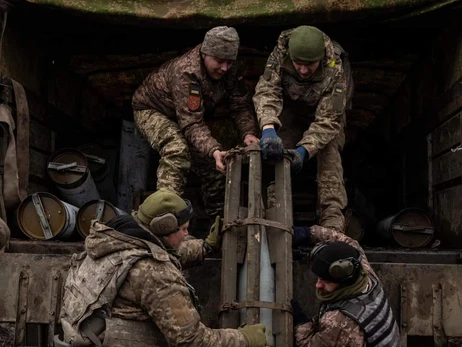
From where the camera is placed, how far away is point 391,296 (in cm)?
488

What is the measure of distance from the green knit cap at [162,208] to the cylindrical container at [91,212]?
2054mm

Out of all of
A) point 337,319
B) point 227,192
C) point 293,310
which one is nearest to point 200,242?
point 227,192

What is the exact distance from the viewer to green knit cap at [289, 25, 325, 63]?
214 inches

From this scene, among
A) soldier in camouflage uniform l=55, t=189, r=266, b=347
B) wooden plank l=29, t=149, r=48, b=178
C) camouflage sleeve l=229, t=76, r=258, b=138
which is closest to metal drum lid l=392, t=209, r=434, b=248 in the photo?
camouflage sleeve l=229, t=76, r=258, b=138

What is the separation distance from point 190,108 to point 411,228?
1.86 m

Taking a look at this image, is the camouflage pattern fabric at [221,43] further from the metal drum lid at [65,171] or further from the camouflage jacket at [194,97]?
the metal drum lid at [65,171]

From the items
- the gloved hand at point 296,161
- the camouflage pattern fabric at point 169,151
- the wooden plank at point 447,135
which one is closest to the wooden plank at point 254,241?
the gloved hand at point 296,161

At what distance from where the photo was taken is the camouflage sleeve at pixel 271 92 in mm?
5611

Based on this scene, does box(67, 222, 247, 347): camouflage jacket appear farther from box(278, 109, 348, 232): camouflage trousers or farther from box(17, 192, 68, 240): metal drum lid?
box(17, 192, 68, 240): metal drum lid

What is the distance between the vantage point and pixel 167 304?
365 cm

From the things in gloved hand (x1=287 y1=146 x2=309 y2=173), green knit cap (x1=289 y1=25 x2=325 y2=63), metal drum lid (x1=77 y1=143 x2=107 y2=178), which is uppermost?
green knit cap (x1=289 y1=25 x2=325 y2=63)

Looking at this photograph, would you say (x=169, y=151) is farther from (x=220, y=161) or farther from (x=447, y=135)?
(x=447, y=135)

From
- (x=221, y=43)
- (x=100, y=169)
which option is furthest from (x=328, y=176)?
(x=100, y=169)

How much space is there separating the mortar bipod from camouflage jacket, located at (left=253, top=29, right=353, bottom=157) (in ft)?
2.80
